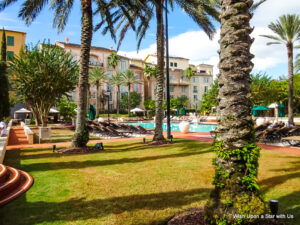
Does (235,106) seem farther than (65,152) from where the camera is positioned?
No

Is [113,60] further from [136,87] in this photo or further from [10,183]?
[10,183]

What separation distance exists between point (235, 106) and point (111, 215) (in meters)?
2.74

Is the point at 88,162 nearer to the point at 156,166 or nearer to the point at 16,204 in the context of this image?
the point at 156,166

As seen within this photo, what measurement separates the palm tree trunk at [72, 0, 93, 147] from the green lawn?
167cm

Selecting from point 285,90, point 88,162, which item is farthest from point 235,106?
point 285,90

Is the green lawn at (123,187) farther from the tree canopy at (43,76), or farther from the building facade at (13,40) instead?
the building facade at (13,40)

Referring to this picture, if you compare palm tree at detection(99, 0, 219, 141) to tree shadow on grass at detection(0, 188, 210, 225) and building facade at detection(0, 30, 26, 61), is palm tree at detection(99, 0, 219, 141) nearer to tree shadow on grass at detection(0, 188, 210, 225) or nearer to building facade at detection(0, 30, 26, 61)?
tree shadow on grass at detection(0, 188, 210, 225)

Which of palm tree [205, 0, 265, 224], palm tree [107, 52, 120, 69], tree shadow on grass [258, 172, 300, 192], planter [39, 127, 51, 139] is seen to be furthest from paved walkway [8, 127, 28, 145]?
palm tree [107, 52, 120, 69]

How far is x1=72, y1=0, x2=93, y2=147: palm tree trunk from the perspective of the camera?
10398 mm

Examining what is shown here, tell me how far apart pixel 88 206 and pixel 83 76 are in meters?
7.23

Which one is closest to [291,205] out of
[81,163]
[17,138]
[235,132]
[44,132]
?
[235,132]

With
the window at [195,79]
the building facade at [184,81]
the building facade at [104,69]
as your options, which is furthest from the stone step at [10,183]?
the window at [195,79]

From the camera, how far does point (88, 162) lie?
815 cm

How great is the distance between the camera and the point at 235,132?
318 cm
